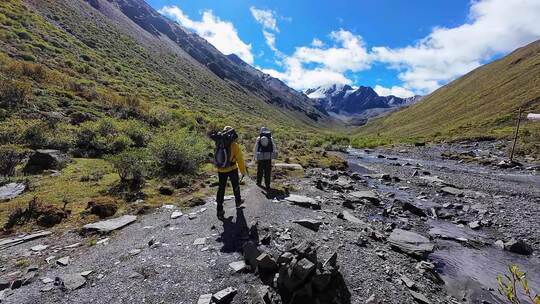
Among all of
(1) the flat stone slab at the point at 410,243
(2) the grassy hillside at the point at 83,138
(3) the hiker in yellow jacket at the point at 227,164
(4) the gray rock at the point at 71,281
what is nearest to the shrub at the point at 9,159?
(2) the grassy hillside at the point at 83,138

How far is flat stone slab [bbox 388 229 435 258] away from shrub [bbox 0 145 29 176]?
15.2 meters

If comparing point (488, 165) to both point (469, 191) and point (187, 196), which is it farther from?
point (187, 196)

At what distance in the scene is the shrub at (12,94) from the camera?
18428mm

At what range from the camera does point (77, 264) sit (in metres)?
7.18

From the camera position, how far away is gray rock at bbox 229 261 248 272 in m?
7.02

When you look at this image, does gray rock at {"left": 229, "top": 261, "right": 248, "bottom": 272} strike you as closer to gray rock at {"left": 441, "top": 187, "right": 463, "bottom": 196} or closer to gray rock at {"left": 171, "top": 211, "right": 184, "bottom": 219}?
gray rock at {"left": 171, "top": 211, "right": 184, "bottom": 219}

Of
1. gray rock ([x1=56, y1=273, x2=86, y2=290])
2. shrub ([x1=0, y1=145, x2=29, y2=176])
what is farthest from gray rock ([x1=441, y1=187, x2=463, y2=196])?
shrub ([x1=0, y1=145, x2=29, y2=176])

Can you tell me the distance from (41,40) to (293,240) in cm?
4798

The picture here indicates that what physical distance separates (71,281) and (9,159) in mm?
9556

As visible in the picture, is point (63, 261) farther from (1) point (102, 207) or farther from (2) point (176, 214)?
(2) point (176, 214)

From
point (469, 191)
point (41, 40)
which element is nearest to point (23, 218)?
point (469, 191)

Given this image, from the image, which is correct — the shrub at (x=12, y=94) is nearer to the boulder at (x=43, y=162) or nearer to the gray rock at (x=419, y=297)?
the boulder at (x=43, y=162)

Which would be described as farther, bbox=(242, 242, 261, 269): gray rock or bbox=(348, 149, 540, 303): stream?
bbox=(348, 149, 540, 303): stream

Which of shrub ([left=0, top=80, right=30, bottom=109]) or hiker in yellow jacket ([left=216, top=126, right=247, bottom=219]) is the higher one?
hiker in yellow jacket ([left=216, top=126, right=247, bottom=219])
